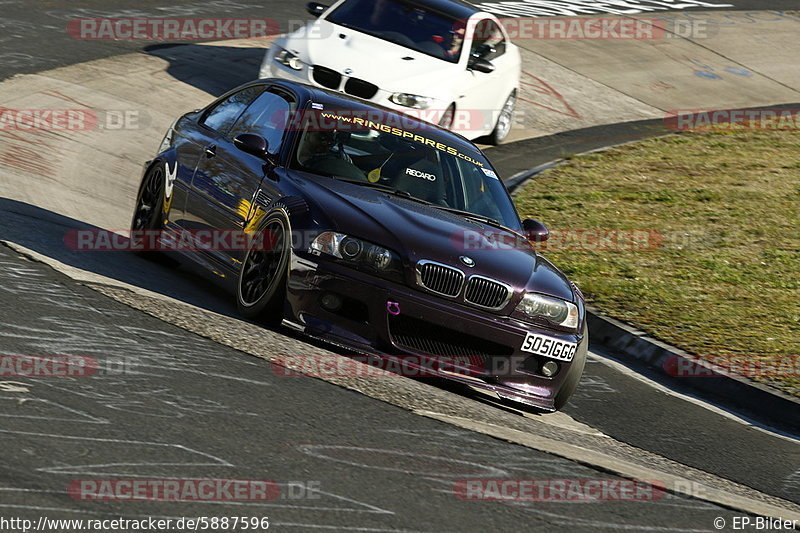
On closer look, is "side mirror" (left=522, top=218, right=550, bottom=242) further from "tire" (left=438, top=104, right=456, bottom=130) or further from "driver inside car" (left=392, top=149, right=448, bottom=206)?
"tire" (left=438, top=104, right=456, bottom=130)

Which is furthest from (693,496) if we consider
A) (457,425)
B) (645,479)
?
(457,425)

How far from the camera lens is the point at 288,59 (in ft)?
46.7

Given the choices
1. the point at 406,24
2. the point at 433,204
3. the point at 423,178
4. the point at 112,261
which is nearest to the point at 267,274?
the point at 433,204

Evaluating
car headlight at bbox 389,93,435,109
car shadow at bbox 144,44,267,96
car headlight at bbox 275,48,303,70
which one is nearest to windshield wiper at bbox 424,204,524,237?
car headlight at bbox 389,93,435,109

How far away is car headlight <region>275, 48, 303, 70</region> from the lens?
1411 centimetres

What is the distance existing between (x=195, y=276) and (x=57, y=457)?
14.9 feet

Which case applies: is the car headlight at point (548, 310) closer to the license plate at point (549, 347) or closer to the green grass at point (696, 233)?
the license plate at point (549, 347)

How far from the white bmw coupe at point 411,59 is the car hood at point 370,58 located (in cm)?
1

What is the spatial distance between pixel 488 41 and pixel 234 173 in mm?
8286

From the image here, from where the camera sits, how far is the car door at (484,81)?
15172 mm

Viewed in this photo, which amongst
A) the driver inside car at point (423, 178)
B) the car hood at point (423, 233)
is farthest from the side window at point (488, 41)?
the car hood at point (423, 233)

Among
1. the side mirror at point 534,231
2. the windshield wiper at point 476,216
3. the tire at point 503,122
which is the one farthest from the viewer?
the tire at point 503,122

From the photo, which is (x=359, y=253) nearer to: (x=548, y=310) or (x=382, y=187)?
(x=382, y=187)

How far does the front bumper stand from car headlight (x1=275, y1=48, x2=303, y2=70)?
7.19 m
